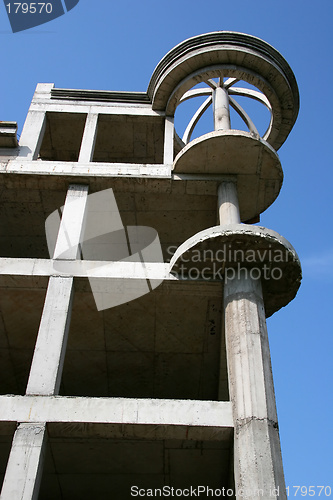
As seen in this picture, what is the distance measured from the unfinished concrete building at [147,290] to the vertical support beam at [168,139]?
58 mm

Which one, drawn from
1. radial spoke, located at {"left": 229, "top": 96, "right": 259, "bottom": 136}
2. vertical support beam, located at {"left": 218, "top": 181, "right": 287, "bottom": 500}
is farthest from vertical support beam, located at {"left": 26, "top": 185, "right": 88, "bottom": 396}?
radial spoke, located at {"left": 229, "top": 96, "right": 259, "bottom": 136}

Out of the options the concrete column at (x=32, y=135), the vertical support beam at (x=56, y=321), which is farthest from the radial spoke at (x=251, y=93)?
the vertical support beam at (x=56, y=321)

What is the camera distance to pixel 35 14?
43.6ft

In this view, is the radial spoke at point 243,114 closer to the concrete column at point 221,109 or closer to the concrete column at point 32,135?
the concrete column at point 221,109

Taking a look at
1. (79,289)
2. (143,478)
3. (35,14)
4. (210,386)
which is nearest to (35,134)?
(35,14)

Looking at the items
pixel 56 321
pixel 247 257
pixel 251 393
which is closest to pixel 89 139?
pixel 247 257

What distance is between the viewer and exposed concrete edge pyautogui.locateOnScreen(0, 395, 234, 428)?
25.1ft

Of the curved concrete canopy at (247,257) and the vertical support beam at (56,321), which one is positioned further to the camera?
the curved concrete canopy at (247,257)

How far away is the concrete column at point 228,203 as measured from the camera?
431 inches

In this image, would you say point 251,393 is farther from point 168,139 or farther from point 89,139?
point 89,139

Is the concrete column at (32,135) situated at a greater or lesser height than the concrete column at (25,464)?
greater

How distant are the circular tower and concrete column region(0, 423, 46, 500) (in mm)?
2686

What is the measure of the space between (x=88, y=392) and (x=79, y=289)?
349 centimetres

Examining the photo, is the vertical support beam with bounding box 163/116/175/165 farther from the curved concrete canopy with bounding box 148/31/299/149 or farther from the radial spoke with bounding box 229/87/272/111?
the radial spoke with bounding box 229/87/272/111
